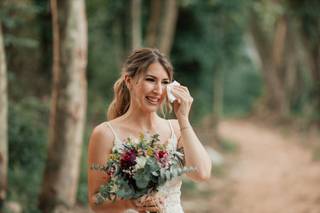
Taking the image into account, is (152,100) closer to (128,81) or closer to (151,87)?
(151,87)

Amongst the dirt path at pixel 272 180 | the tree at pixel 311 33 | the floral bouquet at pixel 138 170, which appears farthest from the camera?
the tree at pixel 311 33

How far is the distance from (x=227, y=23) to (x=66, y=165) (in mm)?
12972

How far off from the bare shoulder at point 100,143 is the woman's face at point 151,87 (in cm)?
30

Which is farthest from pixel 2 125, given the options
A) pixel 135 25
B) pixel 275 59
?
pixel 275 59

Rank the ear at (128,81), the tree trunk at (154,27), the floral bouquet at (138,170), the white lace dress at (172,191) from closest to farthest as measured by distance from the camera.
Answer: the floral bouquet at (138,170), the white lace dress at (172,191), the ear at (128,81), the tree trunk at (154,27)

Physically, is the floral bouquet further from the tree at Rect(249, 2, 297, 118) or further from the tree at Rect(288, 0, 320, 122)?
the tree at Rect(249, 2, 297, 118)

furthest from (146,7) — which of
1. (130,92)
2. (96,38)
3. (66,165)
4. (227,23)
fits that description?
(130,92)

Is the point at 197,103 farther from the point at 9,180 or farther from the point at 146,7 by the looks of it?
the point at 9,180

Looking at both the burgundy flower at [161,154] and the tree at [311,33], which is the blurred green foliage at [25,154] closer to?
the burgundy flower at [161,154]

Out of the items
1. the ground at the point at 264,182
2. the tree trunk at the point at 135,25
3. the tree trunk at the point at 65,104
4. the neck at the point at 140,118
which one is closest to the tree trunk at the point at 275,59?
the ground at the point at 264,182

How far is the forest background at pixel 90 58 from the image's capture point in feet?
23.8

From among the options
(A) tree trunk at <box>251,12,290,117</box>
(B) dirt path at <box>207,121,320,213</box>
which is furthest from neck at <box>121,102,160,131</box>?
(A) tree trunk at <box>251,12,290,117</box>

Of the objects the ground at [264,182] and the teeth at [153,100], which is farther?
the ground at [264,182]

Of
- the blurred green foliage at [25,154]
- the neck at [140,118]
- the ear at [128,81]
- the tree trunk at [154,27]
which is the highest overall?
the tree trunk at [154,27]
